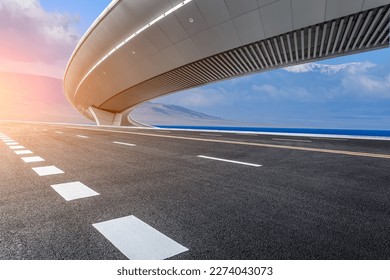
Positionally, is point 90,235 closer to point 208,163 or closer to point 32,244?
point 32,244

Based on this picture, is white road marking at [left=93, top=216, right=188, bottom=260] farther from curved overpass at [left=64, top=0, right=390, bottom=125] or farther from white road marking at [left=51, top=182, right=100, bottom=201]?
curved overpass at [left=64, top=0, right=390, bottom=125]

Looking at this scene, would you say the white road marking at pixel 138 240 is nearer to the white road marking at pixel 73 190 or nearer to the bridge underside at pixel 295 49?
the white road marking at pixel 73 190

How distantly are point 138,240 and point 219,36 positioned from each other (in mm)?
19456

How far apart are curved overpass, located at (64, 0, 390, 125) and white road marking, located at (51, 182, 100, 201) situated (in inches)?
621

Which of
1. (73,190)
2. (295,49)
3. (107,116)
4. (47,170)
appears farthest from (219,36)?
(107,116)

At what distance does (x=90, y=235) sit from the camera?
7.10 ft

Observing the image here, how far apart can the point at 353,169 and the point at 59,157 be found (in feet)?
21.9

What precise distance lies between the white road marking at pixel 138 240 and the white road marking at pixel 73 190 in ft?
3.50

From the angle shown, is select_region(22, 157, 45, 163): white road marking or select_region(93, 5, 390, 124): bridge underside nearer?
select_region(22, 157, 45, 163): white road marking

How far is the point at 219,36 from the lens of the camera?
63.7 feet

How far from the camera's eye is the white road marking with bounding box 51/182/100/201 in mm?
3304

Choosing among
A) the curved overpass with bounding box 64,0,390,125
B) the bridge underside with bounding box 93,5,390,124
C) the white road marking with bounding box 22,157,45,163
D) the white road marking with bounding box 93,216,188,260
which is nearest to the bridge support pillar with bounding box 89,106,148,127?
the curved overpass with bounding box 64,0,390,125

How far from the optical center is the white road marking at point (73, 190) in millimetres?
3304
